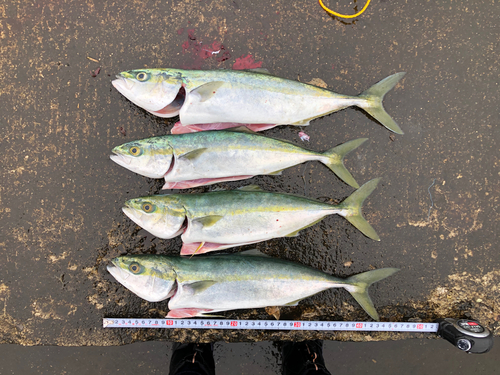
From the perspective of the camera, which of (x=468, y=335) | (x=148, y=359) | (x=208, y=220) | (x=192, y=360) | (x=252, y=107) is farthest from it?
(x=148, y=359)

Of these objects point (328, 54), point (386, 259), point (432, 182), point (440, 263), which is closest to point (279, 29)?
point (328, 54)

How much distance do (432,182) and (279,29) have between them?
2341 mm

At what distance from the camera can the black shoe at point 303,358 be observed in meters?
3.17

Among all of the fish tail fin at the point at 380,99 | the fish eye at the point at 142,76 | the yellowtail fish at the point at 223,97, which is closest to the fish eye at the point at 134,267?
the yellowtail fish at the point at 223,97

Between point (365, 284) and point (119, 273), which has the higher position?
point (365, 284)

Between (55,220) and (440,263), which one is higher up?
(440,263)

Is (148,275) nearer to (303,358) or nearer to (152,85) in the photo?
(152,85)

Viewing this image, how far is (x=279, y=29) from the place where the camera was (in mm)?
3039

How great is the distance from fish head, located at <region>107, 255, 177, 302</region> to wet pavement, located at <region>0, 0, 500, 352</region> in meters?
0.43

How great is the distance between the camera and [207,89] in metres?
2.56

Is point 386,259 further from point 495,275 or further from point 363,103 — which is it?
point 363,103

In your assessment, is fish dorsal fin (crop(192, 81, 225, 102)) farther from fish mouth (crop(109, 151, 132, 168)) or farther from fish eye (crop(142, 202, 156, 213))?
fish eye (crop(142, 202, 156, 213))

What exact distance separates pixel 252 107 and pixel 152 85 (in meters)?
0.93

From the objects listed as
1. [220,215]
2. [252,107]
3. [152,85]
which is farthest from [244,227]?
[152,85]
